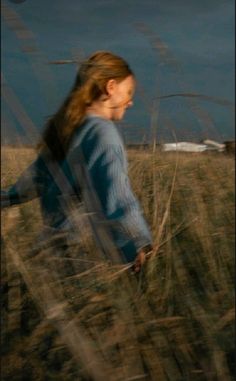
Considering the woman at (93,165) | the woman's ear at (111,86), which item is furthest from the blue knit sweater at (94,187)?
the woman's ear at (111,86)

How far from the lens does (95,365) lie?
1.49 metres

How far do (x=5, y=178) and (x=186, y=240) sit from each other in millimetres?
654

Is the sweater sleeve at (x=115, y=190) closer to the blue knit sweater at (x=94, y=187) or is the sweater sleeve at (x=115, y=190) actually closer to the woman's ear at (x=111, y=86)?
the blue knit sweater at (x=94, y=187)

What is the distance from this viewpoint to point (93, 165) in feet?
7.48

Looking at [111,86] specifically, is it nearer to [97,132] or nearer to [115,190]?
[97,132]

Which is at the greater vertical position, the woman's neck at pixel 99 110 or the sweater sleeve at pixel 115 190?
the woman's neck at pixel 99 110

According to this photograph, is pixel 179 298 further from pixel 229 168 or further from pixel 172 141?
pixel 229 168

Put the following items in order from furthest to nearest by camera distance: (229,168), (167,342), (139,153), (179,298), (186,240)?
(229,168), (139,153), (186,240), (179,298), (167,342)

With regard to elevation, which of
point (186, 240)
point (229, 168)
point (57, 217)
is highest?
point (57, 217)

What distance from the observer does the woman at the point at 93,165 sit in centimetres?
196

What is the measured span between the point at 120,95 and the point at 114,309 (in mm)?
964

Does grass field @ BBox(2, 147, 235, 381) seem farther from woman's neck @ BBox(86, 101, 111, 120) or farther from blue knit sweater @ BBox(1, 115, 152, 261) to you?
woman's neck @ BBox(86, 101, 111, 120)

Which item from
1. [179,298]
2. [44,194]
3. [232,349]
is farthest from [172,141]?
[232,349]

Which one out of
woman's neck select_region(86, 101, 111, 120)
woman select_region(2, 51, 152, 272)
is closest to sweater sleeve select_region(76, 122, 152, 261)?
woman select_region(2, 51, 152, 272)
